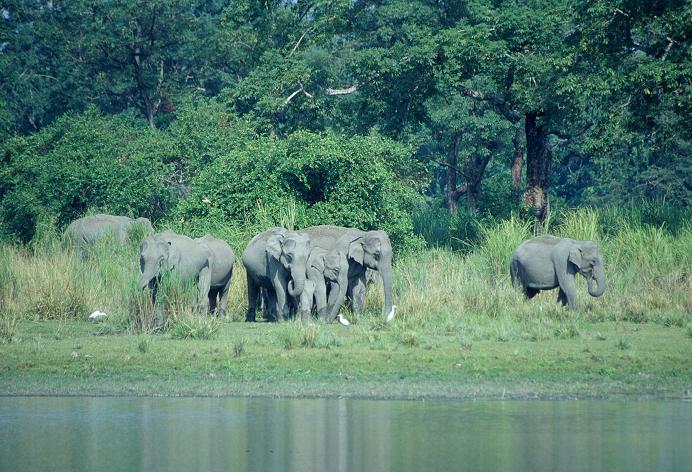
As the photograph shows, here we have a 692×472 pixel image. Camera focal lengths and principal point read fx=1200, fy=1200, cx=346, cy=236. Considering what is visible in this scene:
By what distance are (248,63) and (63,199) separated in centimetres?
1615

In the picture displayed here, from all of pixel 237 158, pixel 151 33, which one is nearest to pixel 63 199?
pixel 237 158

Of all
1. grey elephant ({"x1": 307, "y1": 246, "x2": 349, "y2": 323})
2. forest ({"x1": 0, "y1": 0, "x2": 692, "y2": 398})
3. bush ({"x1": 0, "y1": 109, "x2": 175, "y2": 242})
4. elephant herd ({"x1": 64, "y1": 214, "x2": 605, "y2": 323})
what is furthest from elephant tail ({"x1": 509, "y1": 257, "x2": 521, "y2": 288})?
bush ({"x1": 0, "y1": 109, "x2": 175, "y2": 242})

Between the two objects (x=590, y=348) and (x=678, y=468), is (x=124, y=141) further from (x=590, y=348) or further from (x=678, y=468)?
(x=678, y=468)

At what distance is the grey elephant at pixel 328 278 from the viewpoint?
18422 millimetres

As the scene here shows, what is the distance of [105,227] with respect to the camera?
82.9ft

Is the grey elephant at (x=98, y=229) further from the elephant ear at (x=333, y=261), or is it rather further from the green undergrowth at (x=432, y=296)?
the elephant ear at (x=333, y=261)

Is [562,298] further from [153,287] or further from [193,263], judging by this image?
[153,287]

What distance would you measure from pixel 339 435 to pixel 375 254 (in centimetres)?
861

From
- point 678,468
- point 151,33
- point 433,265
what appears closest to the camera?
point 678,468

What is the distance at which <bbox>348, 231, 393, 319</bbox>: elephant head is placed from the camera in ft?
61.5

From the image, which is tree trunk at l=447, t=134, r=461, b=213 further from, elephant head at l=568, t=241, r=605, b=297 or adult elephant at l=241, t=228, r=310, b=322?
adult elephant at l=241, t=228, r=310, b=322

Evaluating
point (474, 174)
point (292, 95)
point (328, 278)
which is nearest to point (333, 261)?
point (328, 278)

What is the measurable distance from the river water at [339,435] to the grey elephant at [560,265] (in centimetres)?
719

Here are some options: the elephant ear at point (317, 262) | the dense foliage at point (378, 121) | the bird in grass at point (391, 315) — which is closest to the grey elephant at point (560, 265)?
the bird in grass at point (391, 315)
